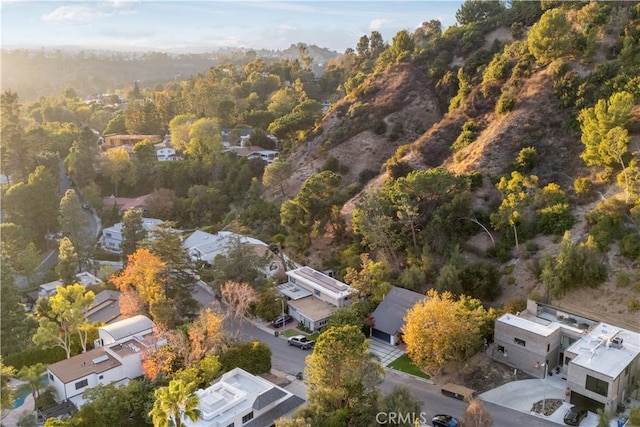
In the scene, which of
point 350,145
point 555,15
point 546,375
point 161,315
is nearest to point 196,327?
point 161,315

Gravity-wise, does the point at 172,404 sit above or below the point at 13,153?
below

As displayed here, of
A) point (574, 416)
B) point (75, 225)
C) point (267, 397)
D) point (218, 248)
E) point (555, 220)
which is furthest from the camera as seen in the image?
point (75, 225)

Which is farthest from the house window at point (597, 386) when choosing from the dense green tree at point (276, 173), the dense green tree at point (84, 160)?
the dense green tree at point (84, 160)

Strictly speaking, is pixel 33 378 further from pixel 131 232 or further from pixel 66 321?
pixel 131 232

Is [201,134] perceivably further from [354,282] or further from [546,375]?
[546,375]

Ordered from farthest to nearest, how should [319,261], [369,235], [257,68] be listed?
[257,68], [319,261], [369,235]

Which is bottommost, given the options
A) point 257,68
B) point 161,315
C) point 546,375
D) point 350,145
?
point 546,375

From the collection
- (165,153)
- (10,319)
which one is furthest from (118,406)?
(165,153)
